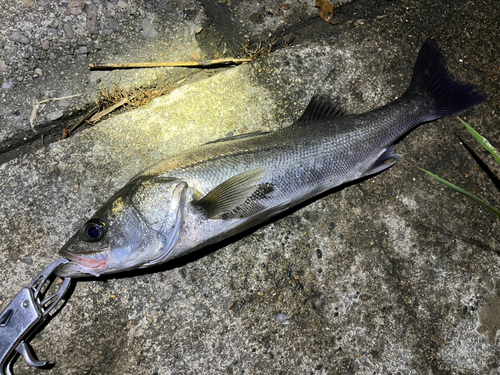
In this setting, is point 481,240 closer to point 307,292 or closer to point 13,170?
point 307,292

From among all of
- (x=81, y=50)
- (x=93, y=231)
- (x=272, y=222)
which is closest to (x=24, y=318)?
(x=93, y=231)

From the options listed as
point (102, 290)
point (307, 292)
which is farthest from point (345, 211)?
point (102, 290)

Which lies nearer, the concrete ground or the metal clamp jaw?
the metal clamp jaw

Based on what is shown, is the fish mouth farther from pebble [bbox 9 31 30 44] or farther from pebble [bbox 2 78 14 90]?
pebble [bbox 9 31 30 44]

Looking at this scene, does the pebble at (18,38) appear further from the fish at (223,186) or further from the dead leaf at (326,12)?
the dead leaf at (326,12)

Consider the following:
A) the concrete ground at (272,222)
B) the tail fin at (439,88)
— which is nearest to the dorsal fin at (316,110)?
the concrete ground at (272,222)

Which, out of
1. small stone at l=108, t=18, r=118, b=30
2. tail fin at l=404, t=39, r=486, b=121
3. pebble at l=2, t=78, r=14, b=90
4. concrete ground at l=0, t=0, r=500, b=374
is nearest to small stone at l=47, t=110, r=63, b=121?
concrete ground at l=0, t=0, r=500, b=374
